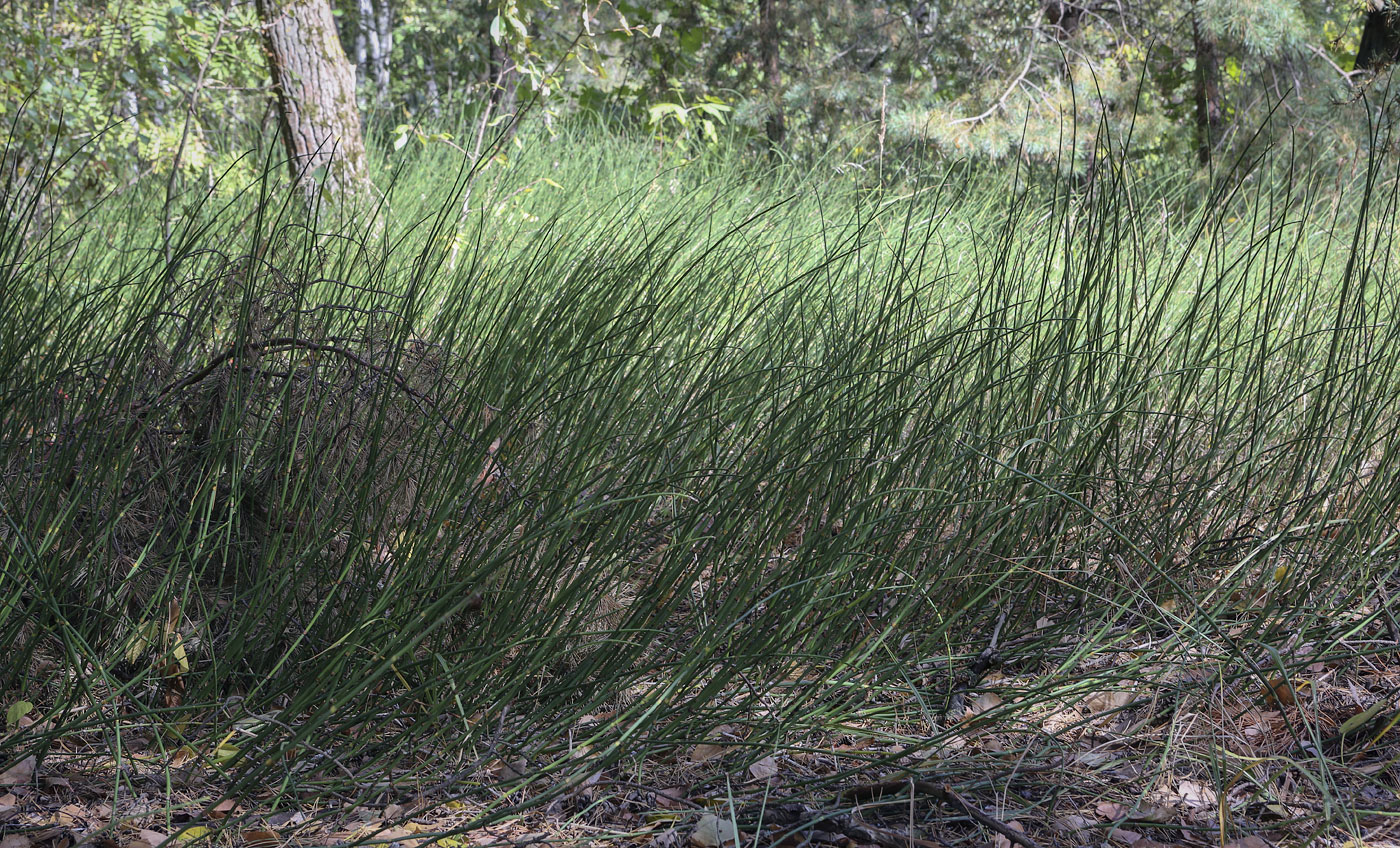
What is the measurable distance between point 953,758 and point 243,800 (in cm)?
88

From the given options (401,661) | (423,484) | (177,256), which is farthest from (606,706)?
(177,256)

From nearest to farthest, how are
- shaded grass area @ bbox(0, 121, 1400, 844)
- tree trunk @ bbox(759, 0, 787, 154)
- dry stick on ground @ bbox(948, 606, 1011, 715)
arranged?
1. shaded grass area @ bbox(0, 121, 1400, 844)
2. dry stick on ground @ bbox(948, 606, 1011, 715)
3. tree trunk @ bbox(759, 0, 787, 154)

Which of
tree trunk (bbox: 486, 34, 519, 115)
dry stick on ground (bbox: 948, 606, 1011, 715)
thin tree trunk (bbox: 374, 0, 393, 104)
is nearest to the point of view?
dry stick on ground (bbox: 948, 606, 1011, 715)

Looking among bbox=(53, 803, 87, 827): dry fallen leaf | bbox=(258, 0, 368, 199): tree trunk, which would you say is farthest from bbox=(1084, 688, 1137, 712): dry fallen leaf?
bbox=(258, 0, 368, 199): tree trunk

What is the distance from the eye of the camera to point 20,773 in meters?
1.16

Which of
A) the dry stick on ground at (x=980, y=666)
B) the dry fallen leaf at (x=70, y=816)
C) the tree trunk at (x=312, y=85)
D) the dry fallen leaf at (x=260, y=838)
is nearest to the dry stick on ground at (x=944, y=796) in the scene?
the dry stick on ground at (x=980, y=666)

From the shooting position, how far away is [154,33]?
408 cm

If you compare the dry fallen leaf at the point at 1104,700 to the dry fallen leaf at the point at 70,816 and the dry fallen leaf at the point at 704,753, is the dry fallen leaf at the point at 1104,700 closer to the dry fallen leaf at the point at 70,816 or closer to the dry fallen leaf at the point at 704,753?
the dry fallen leaf at the point at 704,753

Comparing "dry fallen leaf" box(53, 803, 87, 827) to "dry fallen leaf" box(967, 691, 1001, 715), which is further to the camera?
"dry fallen leaf" box(967, 691, 1001, 715)

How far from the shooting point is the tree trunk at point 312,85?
356 cm

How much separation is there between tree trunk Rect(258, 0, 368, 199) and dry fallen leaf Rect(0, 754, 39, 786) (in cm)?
266

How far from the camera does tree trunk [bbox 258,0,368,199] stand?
11.7 feet

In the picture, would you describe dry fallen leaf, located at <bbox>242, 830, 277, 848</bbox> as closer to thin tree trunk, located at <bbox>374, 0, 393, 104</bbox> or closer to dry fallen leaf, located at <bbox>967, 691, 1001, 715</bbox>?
dry fallen leaf, located at <bbox>967, 691, 1001, 715</bbox>

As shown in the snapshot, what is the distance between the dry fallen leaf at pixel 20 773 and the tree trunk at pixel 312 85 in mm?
2660
